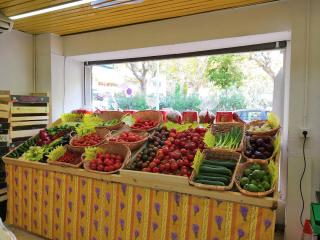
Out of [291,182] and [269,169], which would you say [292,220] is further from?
[269,169]

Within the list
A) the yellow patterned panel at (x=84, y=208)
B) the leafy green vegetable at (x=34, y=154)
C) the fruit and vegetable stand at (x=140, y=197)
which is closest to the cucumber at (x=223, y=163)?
the fruit and vegetable stand at (x=140, y=197)

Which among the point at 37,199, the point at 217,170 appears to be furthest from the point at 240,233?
the point at 37,199

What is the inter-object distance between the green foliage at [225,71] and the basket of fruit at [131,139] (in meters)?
1.92

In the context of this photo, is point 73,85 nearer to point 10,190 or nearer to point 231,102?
point 10,190

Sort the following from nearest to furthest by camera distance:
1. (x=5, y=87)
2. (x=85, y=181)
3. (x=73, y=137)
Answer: (x=85, y=181), (x=73, y=137), (x=5, y=87)

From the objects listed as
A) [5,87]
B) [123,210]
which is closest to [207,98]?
[123,210]

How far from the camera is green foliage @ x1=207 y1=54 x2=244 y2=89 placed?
4.55 metres

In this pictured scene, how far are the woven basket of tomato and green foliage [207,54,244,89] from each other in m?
2.17

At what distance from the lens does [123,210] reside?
2750 millimetres

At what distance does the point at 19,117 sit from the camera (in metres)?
4.11

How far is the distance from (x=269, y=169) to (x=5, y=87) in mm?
4323

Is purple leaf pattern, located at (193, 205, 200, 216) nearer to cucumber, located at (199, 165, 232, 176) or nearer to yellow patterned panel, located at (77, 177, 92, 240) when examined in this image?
cucumber, located at (199, 165, 232, 176)

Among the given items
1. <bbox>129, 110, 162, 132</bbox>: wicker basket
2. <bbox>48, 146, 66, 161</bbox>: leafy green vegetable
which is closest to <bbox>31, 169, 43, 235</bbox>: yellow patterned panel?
<bbox>48, 146, 66, 161</bbox>: leafy green vegetable

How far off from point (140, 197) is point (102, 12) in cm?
257
